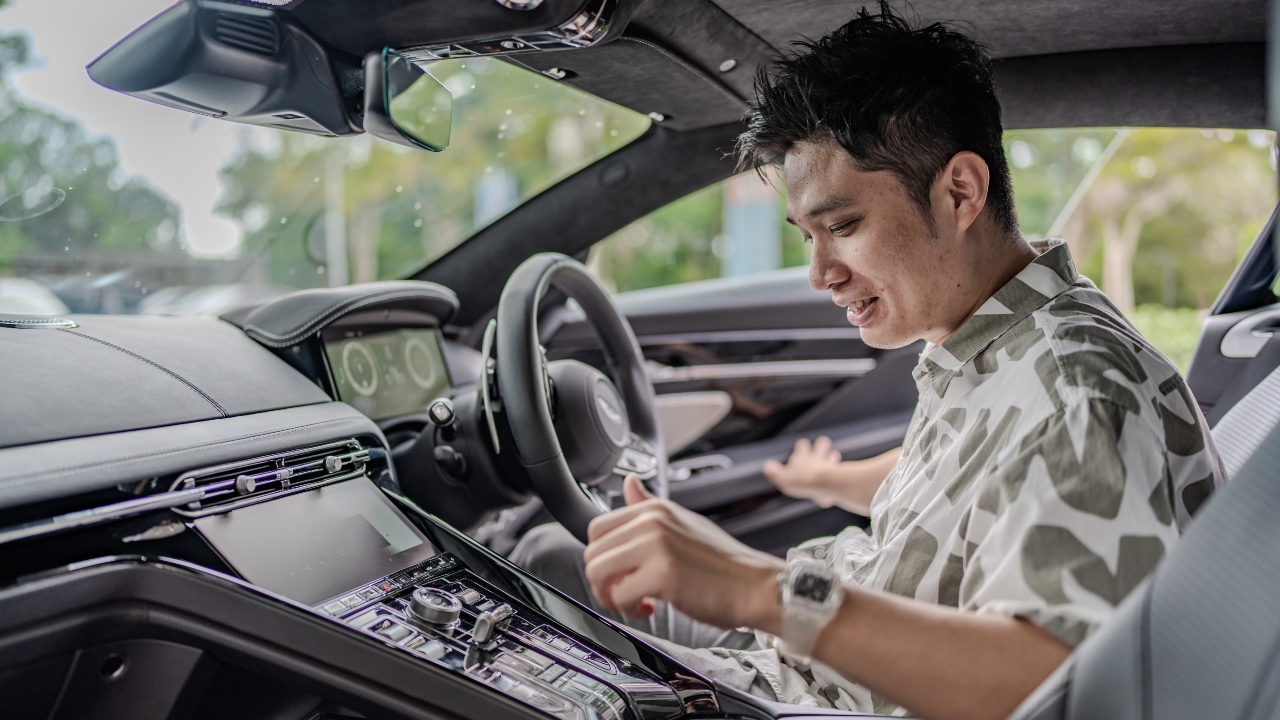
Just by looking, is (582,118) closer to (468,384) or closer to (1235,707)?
(468,384)

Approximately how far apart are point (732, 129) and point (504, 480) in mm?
985

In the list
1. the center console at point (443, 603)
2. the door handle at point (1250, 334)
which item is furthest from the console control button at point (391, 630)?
the door handle at point (1250, 334)

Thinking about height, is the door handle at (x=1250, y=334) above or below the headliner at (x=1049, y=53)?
below

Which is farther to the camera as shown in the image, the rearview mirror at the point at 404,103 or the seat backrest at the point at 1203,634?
the rearview mirror at the point at 404,103

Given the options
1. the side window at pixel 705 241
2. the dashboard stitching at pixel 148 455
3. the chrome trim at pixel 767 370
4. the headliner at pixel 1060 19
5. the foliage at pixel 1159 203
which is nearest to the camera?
the dashboard stitching at pixel 148 455

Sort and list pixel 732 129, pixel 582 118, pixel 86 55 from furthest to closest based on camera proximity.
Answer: pixel 582 118
pixel 732 129
pixel 86 55

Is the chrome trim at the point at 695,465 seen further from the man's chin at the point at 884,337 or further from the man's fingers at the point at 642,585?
the man's fingers at the point at 642,585

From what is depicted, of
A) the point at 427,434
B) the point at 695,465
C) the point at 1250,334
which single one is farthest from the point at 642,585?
the point at 695,465

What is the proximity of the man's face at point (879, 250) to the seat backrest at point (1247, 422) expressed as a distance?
1.81 ft

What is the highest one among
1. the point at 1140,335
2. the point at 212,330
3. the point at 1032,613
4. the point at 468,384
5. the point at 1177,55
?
the point at 1177,55

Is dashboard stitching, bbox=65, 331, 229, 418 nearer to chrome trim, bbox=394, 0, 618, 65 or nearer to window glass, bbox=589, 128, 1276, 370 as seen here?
chrome trim, bbox=394, 0, 618, 65

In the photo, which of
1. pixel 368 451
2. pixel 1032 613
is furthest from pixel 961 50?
pixel 368 451

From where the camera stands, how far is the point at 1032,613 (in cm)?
87

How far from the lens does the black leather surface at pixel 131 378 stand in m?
1.12
